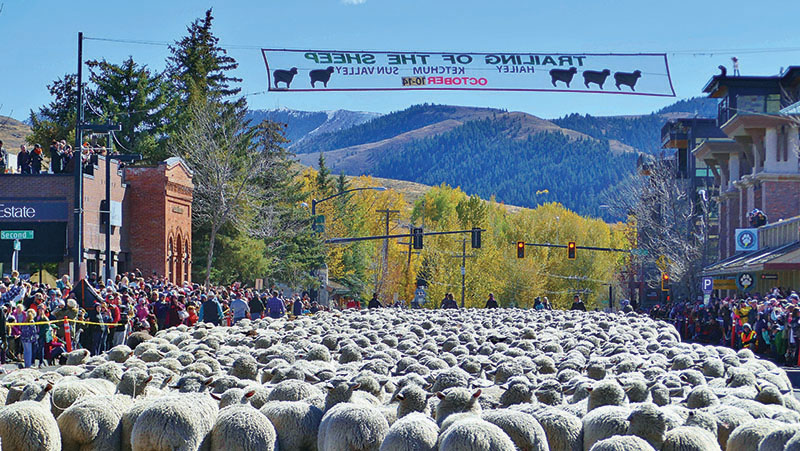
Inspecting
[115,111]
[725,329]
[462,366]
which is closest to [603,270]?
[115,111]

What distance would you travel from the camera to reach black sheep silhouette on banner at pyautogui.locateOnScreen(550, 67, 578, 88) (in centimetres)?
3669

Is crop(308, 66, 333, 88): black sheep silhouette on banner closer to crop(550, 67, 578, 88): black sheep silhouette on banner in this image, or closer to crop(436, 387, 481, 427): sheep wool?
crop(550, 67, 578, 88): black sheep silhouette on banner

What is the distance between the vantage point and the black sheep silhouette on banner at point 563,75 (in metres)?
36.7

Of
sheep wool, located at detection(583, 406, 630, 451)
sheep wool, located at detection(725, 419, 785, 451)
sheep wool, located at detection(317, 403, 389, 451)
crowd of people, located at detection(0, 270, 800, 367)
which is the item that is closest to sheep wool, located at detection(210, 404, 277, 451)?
sheep wool, located at detection(317, 403, 389, 451)

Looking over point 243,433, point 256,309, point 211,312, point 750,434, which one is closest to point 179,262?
point 256,309

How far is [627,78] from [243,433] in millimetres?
30806

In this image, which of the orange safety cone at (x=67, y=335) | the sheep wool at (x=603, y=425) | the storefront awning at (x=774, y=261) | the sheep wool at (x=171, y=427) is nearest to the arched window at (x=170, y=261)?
the storefront awning at (x=774, y=261)

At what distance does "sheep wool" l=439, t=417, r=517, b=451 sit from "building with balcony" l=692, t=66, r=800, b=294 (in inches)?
1663

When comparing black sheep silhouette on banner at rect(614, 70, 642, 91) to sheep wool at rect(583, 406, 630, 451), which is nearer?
sheep wool at rect(583, 406, 630, 451)

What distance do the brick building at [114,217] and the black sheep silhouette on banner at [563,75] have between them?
15517 millimetres

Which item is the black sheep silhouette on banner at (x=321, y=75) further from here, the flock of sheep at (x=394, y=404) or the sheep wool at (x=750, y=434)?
the sheep wool at (x=750, y=434)

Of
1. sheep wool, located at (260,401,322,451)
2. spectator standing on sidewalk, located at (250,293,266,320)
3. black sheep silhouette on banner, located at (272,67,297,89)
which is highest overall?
black sheep silhouette on banner, located at (272,67,297,89)

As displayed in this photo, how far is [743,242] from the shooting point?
2281 inches

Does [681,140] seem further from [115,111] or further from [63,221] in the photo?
[63,221]
